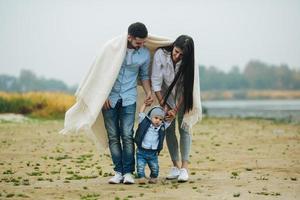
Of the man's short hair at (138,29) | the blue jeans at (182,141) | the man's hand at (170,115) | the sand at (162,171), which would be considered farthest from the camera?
the blue jeans at (182,141)

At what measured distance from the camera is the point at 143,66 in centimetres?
976

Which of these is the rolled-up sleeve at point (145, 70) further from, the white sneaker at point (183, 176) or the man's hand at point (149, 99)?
the white sneaker at point (183, 176)

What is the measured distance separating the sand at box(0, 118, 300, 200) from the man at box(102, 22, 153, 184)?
12.6 inches

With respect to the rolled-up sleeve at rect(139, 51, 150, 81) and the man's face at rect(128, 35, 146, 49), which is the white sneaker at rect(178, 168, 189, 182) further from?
the man's face at rect(128, 35, 146, 49)

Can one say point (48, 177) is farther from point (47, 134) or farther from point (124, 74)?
point (47, 134)

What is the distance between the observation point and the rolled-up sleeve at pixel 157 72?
9.71 meters

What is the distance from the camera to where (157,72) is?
31.9 feet

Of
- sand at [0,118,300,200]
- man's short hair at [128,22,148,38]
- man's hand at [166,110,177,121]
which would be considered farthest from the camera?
man's hand at [166,110,177,121]

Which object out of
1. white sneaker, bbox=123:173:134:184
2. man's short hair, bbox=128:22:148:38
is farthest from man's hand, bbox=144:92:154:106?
white sneaker, bbox=123:173:134:184

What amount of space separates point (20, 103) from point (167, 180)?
23547mm

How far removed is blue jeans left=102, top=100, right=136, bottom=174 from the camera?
9648 mm

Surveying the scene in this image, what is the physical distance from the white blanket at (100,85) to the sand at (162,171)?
2.71ft

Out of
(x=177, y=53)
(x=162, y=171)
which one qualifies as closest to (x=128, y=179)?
(x=177, y=53)

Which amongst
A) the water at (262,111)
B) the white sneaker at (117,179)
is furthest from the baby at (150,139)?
the water at (262,111)
